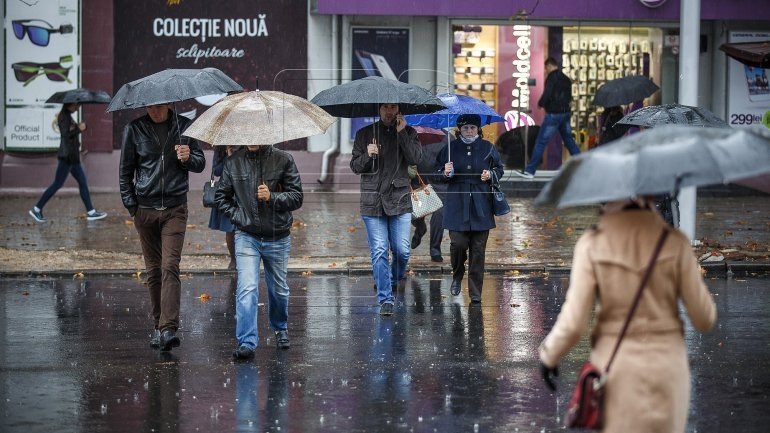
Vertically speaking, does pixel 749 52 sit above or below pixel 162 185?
above

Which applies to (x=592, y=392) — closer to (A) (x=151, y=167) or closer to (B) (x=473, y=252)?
(A) (x=151, y=167)

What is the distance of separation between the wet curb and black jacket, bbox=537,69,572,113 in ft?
24.0

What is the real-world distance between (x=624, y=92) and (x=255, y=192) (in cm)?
819

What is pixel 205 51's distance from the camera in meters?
21.7

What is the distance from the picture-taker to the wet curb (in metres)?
14.0

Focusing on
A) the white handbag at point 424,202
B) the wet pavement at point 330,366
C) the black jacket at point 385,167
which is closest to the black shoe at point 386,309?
the wet pavement at point 330,366

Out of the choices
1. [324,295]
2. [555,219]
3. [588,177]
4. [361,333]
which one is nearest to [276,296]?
[361,333]

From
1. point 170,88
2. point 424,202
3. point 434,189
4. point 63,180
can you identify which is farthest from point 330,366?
point 63,180

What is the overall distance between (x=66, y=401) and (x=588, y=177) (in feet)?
14.5

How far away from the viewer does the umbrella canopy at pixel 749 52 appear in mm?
20266

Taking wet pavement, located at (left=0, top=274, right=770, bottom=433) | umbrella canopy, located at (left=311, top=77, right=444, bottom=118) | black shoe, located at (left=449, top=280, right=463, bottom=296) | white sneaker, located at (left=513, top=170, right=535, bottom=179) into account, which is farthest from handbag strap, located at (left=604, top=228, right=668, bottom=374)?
white sneaker, located at (left=513, top=170, right=535, bottom=179)

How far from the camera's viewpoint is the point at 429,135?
14859 millimetres

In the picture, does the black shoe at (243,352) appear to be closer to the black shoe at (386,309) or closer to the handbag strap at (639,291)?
the black shoe at (386,309)

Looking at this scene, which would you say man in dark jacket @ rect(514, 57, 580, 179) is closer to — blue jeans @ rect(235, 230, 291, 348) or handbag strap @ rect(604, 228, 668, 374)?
blue jeans @ rect(235, 230, 291, 348)
